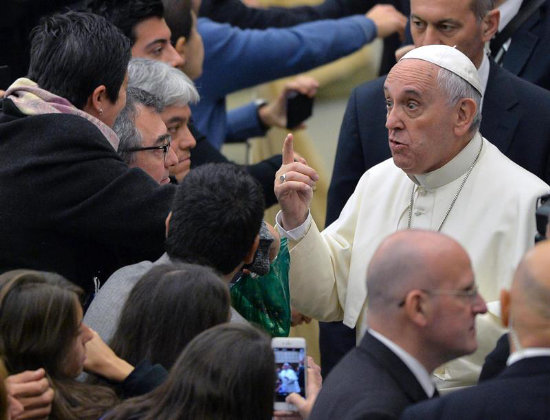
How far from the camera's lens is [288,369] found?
11.2ft

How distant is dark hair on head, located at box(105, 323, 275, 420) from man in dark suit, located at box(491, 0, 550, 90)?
9.31 feet

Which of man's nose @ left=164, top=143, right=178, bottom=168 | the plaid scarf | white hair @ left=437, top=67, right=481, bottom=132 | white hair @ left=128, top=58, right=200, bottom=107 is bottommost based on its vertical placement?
man's nose @ left=164, top=143, right=178, bottom=168

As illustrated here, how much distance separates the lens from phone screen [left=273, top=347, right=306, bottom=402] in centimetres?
341

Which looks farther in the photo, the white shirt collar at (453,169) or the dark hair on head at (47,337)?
the white shirt collar at (453,169)

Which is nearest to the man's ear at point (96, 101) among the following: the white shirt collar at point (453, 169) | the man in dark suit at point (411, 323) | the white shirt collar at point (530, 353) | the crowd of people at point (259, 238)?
the crowd of people at point (259, 238)

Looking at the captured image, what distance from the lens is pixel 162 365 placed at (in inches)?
132

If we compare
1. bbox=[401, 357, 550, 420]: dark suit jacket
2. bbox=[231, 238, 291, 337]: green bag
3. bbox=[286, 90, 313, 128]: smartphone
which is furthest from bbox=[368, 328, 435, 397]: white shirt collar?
bbox=[286, 90, 313, 128]: smartphone

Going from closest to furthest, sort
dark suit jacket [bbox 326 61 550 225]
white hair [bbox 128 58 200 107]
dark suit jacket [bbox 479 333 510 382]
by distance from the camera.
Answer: dark suit jacket [bbox 479 333 510 382] < dark suit jacket [bbox 326 61 550 225] < white hair [bbox 128 58 200 107]

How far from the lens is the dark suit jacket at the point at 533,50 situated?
5520 millimetres

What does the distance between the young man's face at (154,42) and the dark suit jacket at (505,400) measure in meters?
3.02

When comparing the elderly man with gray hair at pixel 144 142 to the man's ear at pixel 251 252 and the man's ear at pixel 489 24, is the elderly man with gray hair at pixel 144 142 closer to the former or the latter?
the man's ear at pixel 251 252

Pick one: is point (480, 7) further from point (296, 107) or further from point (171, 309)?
point (171, 309)

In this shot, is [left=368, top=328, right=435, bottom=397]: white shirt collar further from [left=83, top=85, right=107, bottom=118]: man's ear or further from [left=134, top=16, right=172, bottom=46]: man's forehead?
[left=134, top=16, right=172, bottom=46]: man's forehead

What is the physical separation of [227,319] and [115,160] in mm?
950
